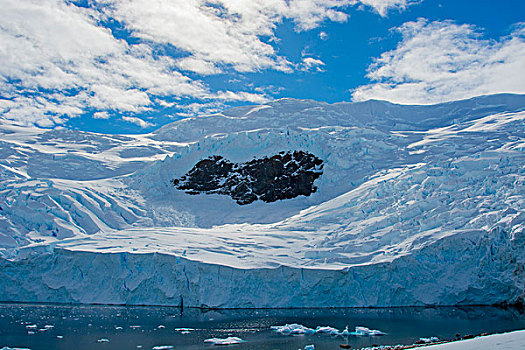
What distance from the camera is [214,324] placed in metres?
15.5

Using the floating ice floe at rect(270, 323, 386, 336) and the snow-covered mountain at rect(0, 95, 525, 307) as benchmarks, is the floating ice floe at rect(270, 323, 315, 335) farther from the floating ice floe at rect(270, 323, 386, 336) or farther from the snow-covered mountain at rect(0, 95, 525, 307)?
the snow-covered mountain at rect(0, 95, 525, 307)

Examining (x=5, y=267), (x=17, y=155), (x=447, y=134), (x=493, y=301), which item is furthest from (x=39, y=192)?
(x=447, y=134)

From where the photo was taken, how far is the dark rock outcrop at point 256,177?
101ft

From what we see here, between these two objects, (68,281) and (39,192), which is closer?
(68,281)

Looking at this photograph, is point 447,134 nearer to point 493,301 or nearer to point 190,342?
point 493,301

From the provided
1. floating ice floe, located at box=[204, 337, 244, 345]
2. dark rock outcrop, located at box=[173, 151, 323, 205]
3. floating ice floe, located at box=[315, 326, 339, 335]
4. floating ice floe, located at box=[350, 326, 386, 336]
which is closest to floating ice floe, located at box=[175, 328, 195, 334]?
floating ice floe, located at box=[204, 337, 244, 345]

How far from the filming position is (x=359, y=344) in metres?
12.8

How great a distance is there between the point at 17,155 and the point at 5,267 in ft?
51.7

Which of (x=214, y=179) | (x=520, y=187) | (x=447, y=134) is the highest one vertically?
(x=447, y=134)

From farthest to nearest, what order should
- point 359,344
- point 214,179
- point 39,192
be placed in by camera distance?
point 214,179 → point 39,192 → point 359,344

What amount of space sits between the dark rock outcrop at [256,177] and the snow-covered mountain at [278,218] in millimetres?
90

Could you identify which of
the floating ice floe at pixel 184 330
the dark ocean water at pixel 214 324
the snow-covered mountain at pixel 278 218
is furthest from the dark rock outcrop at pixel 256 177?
the floating ice floe at pixel 184 330

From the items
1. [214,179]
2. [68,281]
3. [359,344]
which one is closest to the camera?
[359,344]

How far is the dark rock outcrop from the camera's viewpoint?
101 ft
